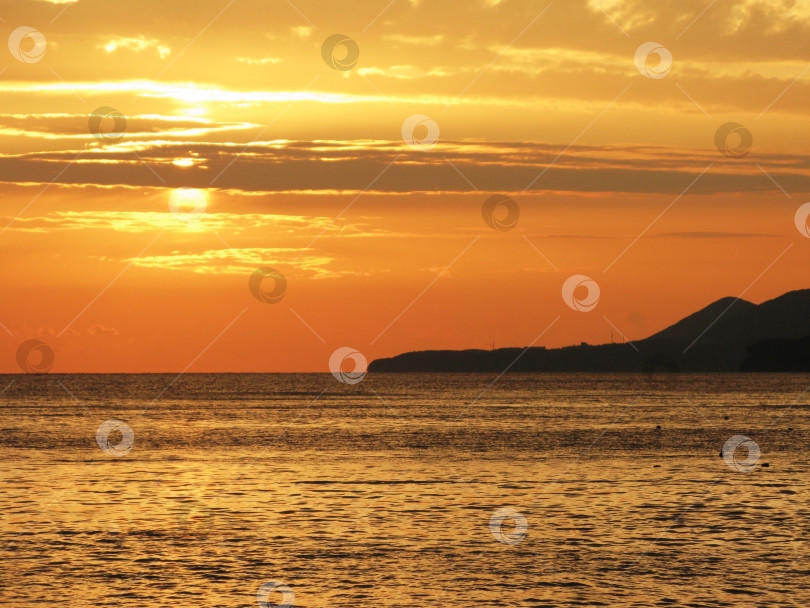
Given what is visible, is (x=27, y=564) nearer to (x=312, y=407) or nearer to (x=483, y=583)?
(x=483, y=583)

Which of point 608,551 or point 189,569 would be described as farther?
point 608,551

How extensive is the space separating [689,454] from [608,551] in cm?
4259

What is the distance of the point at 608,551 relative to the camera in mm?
36688

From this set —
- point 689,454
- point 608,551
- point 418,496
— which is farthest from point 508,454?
point 608,551

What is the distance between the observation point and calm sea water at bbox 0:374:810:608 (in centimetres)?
3134

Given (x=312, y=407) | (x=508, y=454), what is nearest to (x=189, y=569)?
(x=508, y=454)

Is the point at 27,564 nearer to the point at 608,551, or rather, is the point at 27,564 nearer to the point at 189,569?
the point at 189,569

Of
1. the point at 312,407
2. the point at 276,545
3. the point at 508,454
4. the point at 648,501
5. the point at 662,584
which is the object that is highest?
the point at 312,407

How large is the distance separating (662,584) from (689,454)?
46.8 m

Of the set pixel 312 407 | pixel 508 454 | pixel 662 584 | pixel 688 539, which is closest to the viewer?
pixel 662 584

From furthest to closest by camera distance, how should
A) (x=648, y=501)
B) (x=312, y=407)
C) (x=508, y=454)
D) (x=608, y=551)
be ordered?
(x=312, y=407), (x=508, y=454), (x=648, y=501), (x=608, y=551)

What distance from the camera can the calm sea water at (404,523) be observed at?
31.3 metres

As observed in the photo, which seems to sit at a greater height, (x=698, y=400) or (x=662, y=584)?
(x=698, y=400)

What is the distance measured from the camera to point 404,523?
42.5 m
